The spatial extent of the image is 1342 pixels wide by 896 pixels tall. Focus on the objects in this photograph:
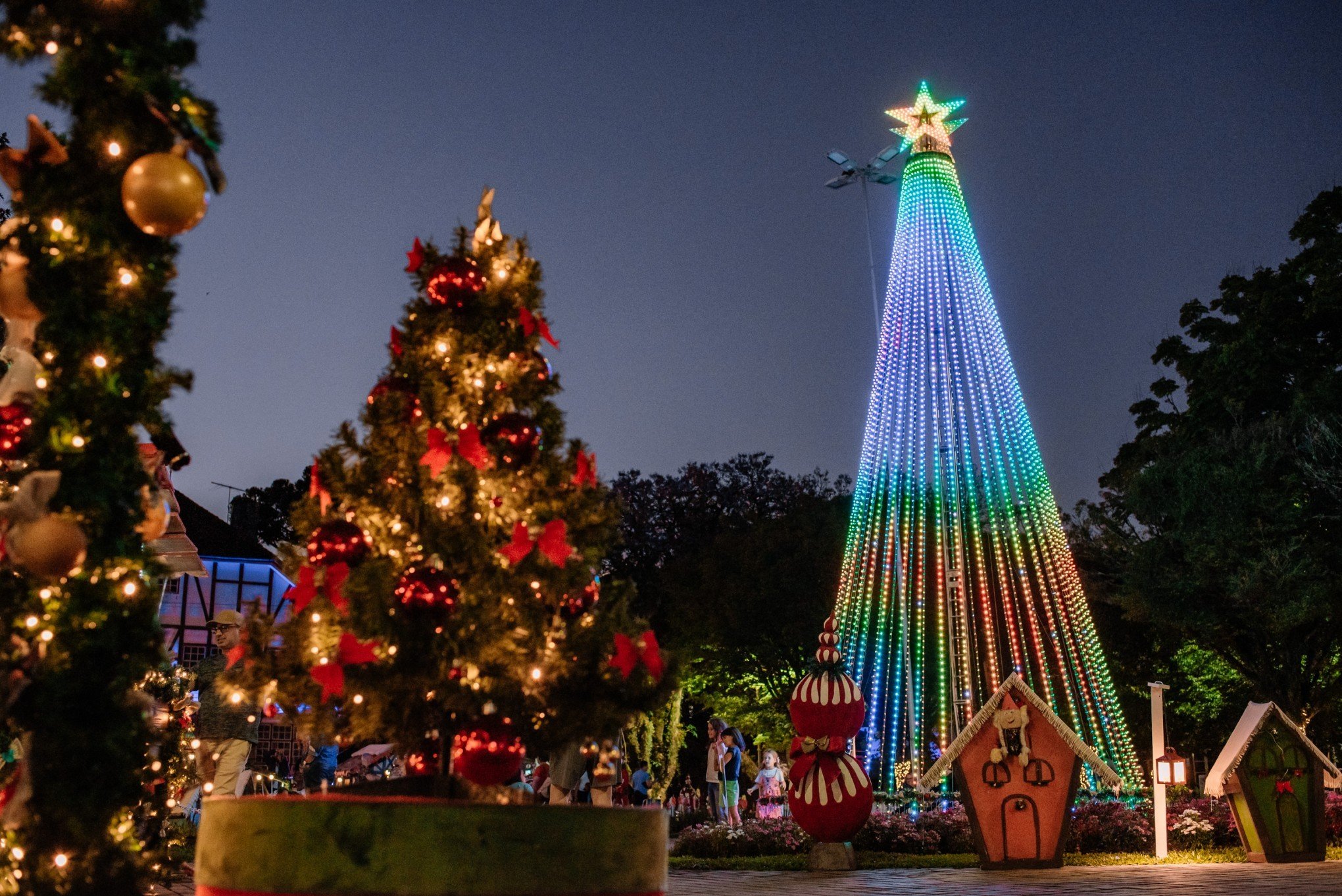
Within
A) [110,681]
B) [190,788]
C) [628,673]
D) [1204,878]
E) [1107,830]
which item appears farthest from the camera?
[1107,830]

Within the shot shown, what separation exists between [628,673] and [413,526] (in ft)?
3.47

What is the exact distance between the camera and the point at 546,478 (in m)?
5.21

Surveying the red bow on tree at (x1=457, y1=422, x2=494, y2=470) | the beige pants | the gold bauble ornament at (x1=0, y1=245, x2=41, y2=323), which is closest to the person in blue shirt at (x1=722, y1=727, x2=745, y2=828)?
the beige pants

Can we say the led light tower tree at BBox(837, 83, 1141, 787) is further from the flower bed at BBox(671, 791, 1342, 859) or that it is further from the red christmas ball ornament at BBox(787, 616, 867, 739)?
the red christmas ball ornament at BBox(787, 616, 867, 739)

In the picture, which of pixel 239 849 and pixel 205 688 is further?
pixel 205 688

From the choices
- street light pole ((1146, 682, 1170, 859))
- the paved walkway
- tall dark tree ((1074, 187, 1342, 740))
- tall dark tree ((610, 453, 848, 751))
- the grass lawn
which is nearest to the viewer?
A: the paved walkway

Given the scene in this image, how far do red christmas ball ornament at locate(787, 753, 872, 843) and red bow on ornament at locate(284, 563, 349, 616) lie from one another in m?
7.72

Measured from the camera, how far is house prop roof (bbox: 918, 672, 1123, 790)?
441 inches

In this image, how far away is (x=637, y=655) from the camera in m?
4.98

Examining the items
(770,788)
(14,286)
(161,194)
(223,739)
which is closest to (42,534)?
(14,286)

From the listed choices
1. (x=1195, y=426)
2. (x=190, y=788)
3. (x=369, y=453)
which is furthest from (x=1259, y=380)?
(x=369, y=453)

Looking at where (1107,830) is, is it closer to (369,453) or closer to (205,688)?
(205,688)

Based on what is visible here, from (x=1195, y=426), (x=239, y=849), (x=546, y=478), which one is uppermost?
(x=1195, y=426)

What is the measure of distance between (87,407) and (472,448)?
1664mm
